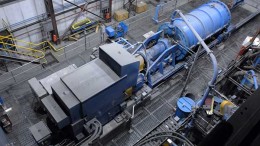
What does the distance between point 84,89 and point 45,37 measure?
30.5 ft

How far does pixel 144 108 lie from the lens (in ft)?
Answer: 44.7

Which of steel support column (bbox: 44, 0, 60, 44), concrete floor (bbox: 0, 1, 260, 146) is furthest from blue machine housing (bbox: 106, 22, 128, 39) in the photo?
steel support column (bbox: 44, 0, 60, 44)

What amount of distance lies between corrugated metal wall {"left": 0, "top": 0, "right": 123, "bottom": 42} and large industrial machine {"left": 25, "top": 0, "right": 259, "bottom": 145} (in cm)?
544

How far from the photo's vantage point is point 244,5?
2120cm

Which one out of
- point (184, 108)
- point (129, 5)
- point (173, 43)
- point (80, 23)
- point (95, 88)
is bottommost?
point (80, 23)

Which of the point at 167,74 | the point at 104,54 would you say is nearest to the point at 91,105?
the point at 104,54

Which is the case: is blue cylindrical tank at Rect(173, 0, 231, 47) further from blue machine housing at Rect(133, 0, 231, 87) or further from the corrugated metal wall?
the corrugated metal wall

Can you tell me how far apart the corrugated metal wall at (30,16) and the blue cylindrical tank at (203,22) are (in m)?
7.82

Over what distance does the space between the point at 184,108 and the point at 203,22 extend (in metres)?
5.94

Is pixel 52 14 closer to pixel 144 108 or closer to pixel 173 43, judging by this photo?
pixel 173 43

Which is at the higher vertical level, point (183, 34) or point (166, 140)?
point (183, 34)

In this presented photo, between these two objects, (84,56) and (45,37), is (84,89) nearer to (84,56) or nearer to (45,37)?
(84,56)

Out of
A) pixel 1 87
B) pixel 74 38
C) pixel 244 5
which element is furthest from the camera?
pixel 244 5

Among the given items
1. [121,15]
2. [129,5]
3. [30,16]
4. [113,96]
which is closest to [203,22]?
[129,5]
